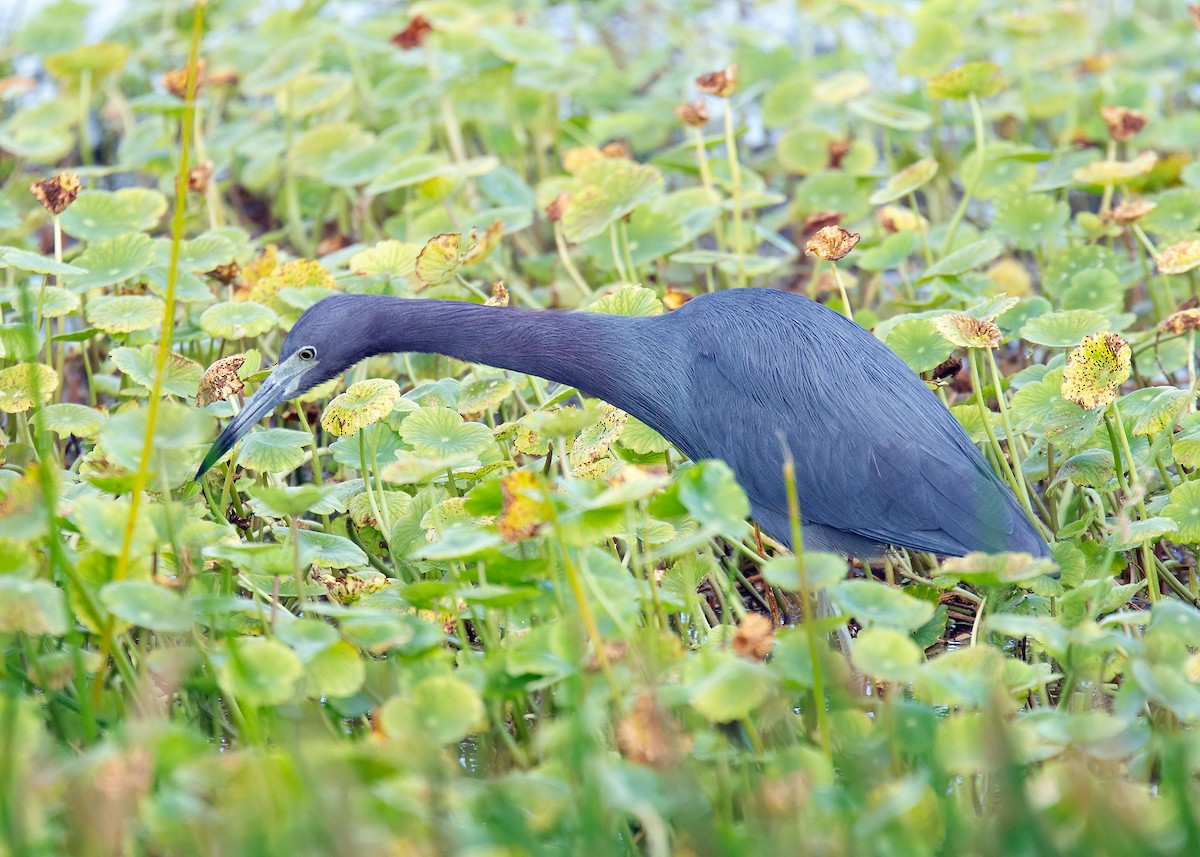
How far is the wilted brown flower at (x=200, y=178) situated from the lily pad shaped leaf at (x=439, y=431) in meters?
1.28

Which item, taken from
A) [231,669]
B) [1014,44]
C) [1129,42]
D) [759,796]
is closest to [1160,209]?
[1014,44]

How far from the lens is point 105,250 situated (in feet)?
11.3

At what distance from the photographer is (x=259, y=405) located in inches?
118

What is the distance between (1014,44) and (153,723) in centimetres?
452

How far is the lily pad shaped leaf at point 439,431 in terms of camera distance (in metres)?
2.82

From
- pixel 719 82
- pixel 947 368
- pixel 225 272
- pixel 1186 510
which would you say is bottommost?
pixel 1186 510

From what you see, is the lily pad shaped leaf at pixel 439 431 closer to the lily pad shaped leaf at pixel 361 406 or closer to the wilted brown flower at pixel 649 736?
the lily pad shaped leaf at pixel 361 406

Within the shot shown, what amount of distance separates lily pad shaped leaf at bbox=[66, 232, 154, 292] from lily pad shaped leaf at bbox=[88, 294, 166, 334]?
0.11 m

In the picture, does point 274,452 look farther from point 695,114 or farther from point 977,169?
point 977,169

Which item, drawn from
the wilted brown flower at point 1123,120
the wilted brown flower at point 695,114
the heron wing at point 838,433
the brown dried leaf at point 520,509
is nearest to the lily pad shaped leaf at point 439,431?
the heron wing at point 838,433

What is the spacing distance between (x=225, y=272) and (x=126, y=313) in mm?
338

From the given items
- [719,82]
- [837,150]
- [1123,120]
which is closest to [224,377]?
[719,82]

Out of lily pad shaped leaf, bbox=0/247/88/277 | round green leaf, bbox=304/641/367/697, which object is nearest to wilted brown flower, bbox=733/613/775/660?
round green leaf, bbox=304/641/367/697

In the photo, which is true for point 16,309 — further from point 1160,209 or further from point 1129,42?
point 1129,42
